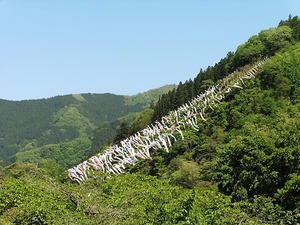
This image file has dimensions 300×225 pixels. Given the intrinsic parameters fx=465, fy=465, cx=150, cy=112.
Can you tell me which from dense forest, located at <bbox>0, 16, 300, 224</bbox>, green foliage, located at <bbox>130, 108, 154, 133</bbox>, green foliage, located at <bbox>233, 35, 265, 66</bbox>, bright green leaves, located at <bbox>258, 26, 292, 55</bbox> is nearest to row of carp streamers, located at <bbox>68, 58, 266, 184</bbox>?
dense forest, located at <bbox>0, 16, 300, 224</bbox>

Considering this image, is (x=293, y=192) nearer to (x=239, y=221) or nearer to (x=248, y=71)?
(x=239, y=221)

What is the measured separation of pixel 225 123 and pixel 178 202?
1858 inches

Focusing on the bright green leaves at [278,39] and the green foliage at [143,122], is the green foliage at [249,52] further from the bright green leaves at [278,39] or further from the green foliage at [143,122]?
the green foliage at [143,122]

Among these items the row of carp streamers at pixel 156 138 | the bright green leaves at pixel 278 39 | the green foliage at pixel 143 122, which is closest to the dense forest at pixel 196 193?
the row of carp streamers at pixel 156 138

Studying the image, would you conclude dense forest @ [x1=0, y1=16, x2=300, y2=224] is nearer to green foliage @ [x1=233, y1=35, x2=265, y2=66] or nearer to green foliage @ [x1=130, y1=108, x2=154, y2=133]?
green foliage @ [x1=130, y1=108, x2=154, y2=133]

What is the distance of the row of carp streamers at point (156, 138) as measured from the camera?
54750mm

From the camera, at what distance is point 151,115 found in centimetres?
9594

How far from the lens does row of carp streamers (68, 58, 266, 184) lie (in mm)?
54750

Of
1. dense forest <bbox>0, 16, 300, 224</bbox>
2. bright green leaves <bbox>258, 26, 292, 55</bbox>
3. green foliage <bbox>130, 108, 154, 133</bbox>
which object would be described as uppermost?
bright green leaves <bbox>258, 26, 292, 55</bbox>

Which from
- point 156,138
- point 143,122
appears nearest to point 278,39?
point 143,122

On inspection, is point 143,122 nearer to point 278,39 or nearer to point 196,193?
point 278,39

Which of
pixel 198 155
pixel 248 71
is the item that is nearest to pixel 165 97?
pixel 248 71

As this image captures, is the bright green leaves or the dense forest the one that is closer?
the dense forest

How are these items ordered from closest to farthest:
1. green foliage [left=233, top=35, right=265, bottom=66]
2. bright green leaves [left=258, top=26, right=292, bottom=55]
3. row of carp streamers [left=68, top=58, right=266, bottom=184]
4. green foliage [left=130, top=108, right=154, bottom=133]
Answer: row of carp streamers [left=68, top=58, right=266, bottom=184]
bright green leaves [left=258, top=26, right=292, bottom=55]
green foliage [left=130, top=108, right=154, bottom=133]
green foliage [left=233, top=35, right=265, bottom=66]
